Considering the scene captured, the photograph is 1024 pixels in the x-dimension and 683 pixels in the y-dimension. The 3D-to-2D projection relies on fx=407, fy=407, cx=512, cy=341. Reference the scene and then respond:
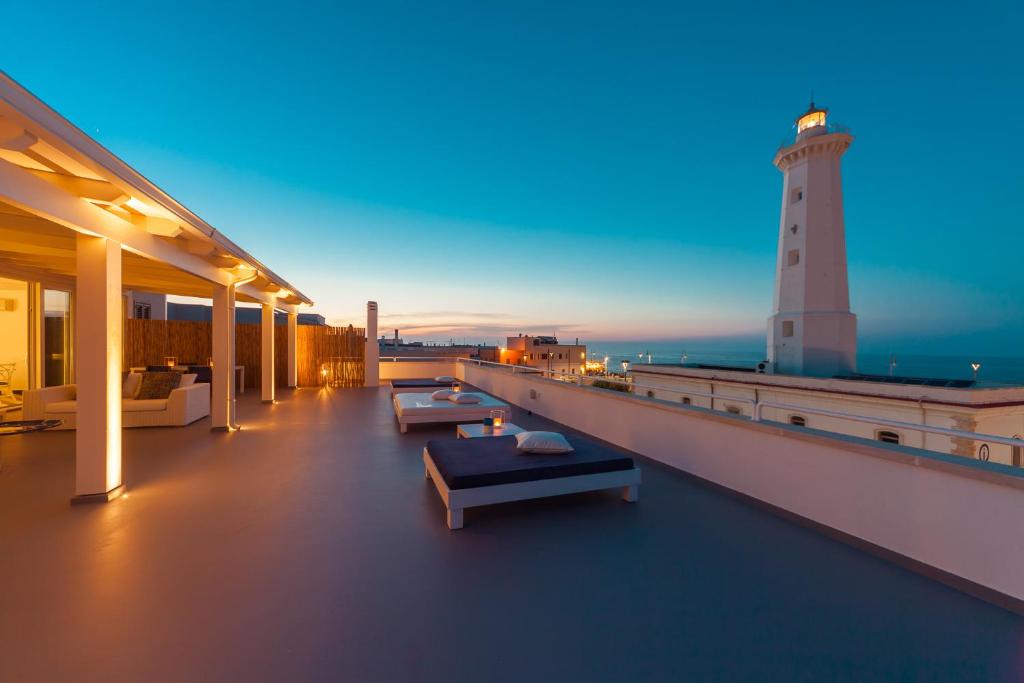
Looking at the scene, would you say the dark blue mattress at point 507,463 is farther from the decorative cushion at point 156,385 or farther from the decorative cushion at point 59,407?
the decorative cushion at point 59,407

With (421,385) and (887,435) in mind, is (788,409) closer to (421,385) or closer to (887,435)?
(421,385)

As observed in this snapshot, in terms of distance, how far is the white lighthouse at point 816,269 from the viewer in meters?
14.3

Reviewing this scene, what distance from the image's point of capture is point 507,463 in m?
3.01

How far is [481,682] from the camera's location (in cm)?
144

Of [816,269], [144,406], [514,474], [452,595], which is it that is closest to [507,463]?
[514,474]

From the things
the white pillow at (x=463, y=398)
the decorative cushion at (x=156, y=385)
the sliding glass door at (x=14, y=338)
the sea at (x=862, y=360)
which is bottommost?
the sea at (x=862, y=360)

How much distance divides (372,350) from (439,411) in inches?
244

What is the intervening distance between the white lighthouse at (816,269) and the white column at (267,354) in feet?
53.3

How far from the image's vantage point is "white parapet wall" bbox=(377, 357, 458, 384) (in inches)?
495

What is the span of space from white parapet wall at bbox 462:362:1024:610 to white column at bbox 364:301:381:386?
28.1 feet

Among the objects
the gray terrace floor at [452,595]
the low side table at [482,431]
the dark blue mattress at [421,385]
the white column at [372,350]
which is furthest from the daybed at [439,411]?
the white column at [372,350]

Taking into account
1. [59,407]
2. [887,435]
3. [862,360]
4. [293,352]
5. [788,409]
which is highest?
[293,352]

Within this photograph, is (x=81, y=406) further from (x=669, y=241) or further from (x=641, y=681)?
(x=669, y=241)

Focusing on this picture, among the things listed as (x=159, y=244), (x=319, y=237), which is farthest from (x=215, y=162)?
(x=159, y=244)
